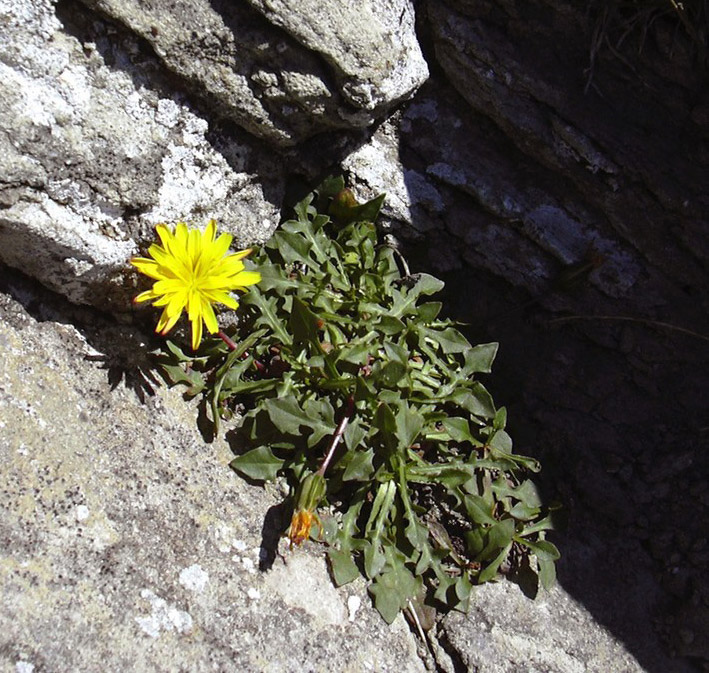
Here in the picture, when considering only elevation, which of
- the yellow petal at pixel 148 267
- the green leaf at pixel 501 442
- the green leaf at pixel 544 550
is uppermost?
the green leaf at pixel 501 442

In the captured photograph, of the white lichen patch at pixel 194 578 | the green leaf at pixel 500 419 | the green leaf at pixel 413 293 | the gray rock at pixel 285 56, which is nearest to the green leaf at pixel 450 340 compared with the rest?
the green leaf at pixel 413 293

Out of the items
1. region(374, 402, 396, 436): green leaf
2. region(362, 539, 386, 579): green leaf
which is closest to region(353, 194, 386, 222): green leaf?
region(374, 402, 396, 436): green leaf

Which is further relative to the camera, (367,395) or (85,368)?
(367,395)

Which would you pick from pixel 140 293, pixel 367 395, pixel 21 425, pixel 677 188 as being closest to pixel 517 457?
pixel 367 395

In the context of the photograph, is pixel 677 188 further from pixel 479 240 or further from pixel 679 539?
pixel 679 539

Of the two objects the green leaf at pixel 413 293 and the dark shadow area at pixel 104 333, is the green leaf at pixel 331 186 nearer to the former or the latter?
the green leaf at pixel 413 293

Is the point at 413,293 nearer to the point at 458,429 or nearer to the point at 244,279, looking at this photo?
the point at 458,429
